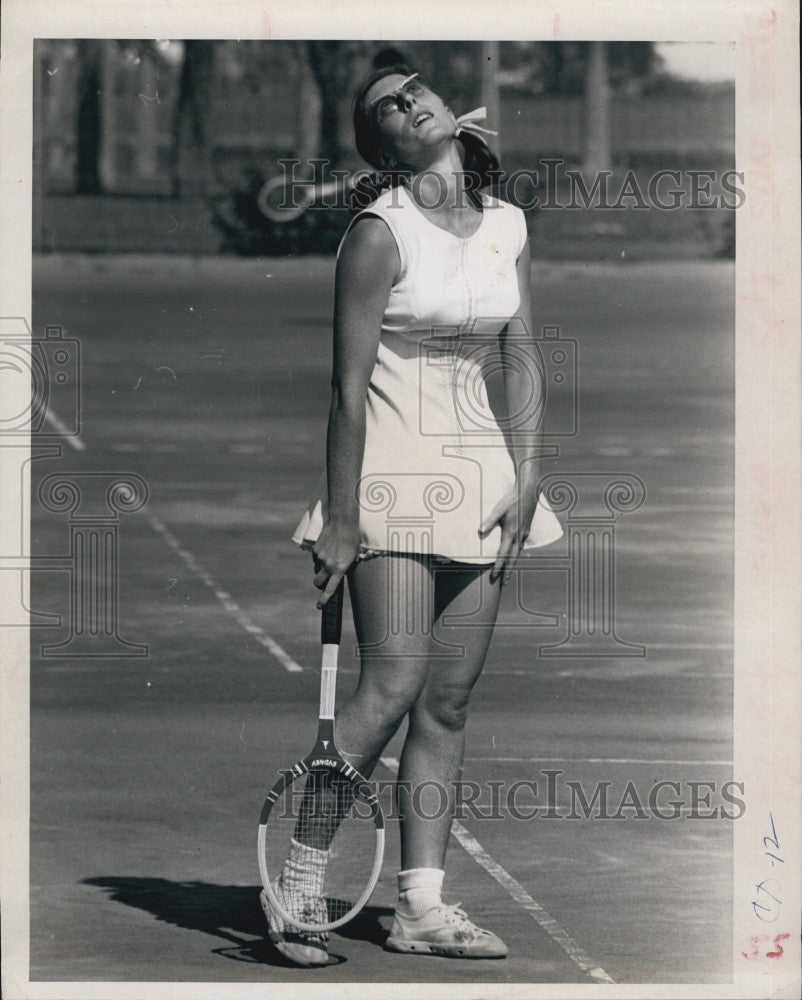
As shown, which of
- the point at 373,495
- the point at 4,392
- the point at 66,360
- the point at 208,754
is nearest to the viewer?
the point at 373,495

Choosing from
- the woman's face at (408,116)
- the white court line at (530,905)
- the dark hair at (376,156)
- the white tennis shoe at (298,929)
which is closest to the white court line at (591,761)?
the white court line at (530,905)

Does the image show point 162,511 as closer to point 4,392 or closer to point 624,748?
point 624,748

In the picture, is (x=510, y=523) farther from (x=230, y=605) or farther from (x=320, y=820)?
(x=230, y=605)

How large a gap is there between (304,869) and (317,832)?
0.36ft

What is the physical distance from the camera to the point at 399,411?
5516 mm

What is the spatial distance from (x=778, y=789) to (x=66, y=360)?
1530 cm

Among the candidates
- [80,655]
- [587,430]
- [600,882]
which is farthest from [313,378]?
[600,882]

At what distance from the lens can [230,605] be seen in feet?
36.4

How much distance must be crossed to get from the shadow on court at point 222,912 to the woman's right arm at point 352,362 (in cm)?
105

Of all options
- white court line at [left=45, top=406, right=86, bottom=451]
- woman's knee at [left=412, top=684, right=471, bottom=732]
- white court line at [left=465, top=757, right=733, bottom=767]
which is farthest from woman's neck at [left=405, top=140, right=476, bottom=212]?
white court line at [left=45, top=406, right=86, bottom=451]

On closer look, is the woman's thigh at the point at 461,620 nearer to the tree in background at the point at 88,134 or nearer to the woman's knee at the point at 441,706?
the woman's knee at the point at 441,706

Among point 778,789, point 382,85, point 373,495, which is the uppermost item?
point 382,85

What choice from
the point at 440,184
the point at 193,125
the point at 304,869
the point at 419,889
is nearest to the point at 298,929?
the point at 304,869

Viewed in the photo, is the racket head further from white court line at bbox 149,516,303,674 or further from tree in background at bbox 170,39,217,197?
tree in background at bbox 170,39,217,197
